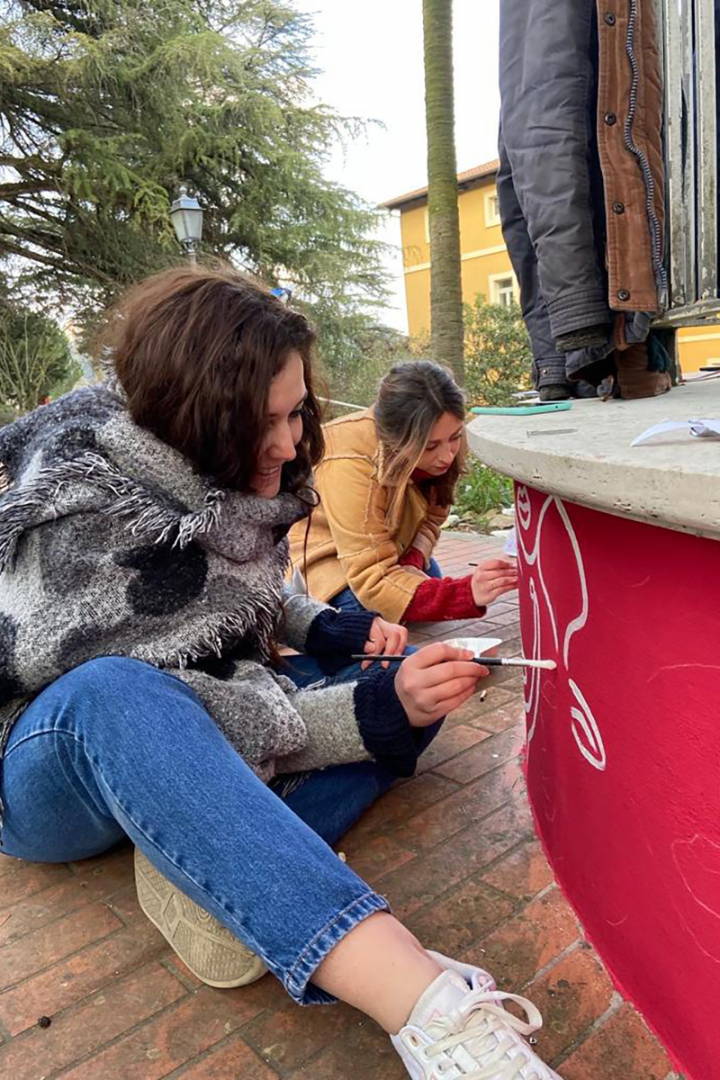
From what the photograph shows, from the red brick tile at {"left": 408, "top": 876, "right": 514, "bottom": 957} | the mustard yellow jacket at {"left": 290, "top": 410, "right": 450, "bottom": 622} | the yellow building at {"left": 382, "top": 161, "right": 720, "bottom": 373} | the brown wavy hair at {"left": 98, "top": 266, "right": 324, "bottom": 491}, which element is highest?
the yellow building at {"left": 382, "top": 161, "right": 720, "bottom": 373}

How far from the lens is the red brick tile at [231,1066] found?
3.53 ft

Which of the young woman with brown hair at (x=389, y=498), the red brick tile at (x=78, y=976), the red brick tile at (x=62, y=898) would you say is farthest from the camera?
the young woman with brown hair at (x=389, y=498)

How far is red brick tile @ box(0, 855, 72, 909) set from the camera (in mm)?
1531

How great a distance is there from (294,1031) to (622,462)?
0.94 m

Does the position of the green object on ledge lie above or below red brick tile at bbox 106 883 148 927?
above

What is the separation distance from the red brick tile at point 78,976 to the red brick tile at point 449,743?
0.73 m

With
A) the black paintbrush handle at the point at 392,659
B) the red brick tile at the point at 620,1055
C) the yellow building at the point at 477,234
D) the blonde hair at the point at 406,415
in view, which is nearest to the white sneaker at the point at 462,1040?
the red brick tile at the point at 620,1055

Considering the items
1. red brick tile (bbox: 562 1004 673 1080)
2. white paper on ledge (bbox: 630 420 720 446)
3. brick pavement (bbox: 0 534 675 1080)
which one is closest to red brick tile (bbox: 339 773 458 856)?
brick pavement (bbox: 0 534 675 1080)

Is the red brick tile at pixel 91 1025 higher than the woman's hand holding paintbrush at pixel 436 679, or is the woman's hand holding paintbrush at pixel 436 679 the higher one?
the woman's hand holding paintbrush at pixel 436 679

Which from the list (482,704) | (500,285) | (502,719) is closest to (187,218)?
(482,704)

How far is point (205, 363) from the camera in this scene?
4.24 ft

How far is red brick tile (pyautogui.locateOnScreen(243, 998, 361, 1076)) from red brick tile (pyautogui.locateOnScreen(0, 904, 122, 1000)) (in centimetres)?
38

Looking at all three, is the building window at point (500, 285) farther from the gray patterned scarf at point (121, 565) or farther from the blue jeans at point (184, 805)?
the blue jeans at point (184, 805)

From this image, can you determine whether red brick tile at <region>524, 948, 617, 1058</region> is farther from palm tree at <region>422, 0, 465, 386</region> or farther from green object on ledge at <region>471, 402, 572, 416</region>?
palm tree at <region>422, 0, 465, 386</region>
